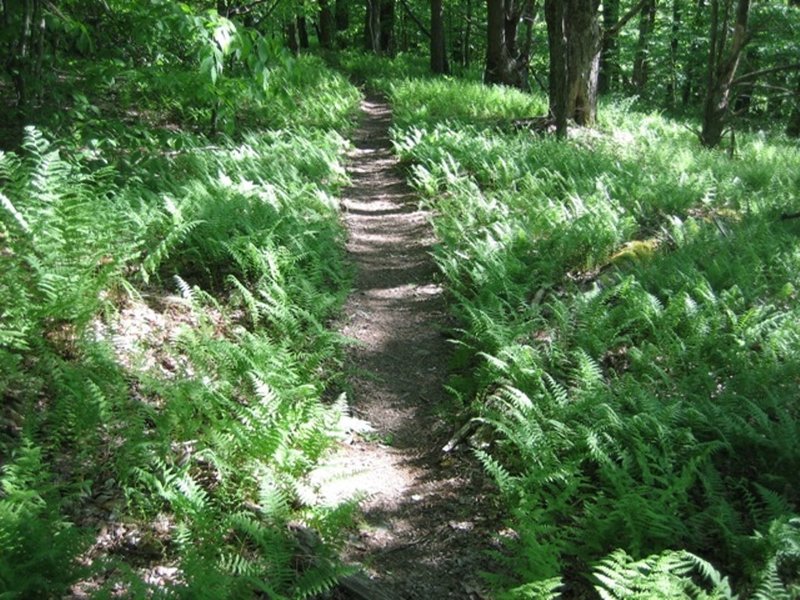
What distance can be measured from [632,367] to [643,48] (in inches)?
925

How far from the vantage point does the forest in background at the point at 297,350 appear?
9.50ft

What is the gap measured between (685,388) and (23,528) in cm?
393

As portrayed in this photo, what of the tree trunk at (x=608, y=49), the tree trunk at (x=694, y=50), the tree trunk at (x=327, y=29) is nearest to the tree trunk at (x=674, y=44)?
the tree trunk at (x=694, y=50)

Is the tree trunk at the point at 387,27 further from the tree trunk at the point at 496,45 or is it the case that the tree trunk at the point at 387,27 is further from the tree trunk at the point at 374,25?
the tree trunk at the point at 496,45

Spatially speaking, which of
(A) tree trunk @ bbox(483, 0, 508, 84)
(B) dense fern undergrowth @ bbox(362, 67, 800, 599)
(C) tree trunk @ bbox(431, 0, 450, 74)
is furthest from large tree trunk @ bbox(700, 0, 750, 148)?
(C) tree trunk @ bbox(431, 0, 450, 74)

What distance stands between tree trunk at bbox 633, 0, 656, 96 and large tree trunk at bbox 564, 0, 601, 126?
1260 cm

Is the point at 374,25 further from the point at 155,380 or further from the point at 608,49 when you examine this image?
the point at 155,380

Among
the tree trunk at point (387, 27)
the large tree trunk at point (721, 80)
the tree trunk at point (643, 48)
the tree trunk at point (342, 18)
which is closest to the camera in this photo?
the large tree trunk at point (721, 80)

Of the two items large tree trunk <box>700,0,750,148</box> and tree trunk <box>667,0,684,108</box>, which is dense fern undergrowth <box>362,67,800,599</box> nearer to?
large tree trunk <box>700,0,750,148</box>

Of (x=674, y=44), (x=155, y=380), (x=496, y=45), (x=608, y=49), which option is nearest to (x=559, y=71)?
(x=496, y=45)

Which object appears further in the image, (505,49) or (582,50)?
(505,49)

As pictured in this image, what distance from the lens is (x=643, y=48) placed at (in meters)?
23.9

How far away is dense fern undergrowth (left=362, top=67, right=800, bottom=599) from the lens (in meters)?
3.03

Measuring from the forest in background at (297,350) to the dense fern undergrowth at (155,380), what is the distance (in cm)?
2
